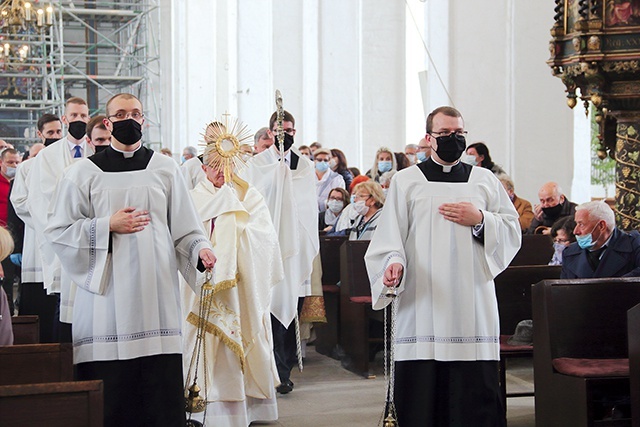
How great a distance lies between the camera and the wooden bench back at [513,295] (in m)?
8.82

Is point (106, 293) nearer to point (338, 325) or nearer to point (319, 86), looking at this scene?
point (338, 325)

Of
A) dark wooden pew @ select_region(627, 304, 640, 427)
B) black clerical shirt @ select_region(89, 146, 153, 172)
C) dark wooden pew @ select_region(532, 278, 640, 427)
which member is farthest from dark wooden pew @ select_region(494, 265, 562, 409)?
black clerical shirt @ select_region(89, 146, 153, 172)

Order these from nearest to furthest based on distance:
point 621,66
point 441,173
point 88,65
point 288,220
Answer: point 441,173 < point 621,66 < point 288,220 < point 88,65

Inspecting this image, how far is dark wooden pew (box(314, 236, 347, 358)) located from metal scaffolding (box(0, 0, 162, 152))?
61.1ft

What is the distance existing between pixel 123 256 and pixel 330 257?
5833mm

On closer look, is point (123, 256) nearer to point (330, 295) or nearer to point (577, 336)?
point (577, 336)

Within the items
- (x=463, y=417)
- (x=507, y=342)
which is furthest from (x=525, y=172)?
(x=463, y=417)

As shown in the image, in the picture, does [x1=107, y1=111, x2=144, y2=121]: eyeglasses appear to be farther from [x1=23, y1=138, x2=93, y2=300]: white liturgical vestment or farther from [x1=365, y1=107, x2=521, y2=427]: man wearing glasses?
[x1=23, y1=138, x2=93, y2=300]: white liturgical vestment

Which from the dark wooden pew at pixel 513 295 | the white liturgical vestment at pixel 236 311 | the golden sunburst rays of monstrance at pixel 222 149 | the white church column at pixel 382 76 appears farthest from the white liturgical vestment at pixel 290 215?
the white church column at pixel 382 76

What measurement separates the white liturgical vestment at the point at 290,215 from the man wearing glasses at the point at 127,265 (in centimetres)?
333

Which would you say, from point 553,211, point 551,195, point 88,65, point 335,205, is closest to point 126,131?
point 551,195

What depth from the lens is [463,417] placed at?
6.33 metres

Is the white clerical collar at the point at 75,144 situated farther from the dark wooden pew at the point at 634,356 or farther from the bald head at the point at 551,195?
the dark wooden pew at the point at 634,356

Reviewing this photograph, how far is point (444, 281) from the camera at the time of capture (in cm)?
639
